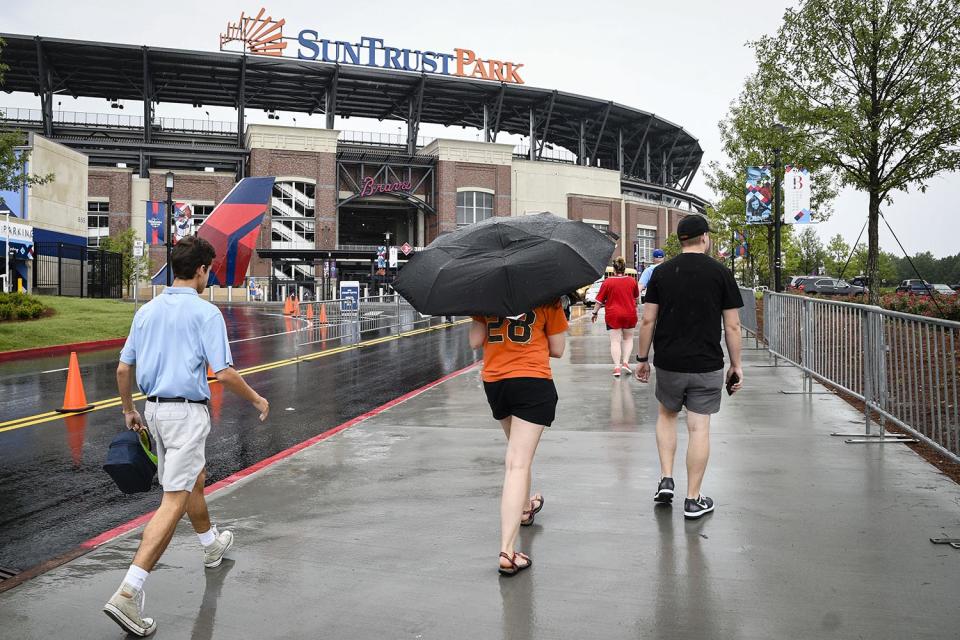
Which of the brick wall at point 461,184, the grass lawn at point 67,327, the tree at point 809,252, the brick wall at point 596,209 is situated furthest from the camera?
the tree at point 809,252

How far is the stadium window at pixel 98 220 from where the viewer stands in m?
65.6

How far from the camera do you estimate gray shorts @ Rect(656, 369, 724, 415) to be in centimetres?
554

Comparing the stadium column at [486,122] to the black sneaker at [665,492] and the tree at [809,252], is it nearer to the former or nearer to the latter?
the tree at [809,252]

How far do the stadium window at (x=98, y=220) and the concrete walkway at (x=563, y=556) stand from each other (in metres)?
65.4

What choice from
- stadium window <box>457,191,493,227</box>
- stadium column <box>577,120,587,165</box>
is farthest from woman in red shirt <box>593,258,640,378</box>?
stadium column <box>577,120,587,165</box>

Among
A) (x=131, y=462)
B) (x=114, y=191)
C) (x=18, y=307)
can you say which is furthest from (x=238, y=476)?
(x=114, y=191)

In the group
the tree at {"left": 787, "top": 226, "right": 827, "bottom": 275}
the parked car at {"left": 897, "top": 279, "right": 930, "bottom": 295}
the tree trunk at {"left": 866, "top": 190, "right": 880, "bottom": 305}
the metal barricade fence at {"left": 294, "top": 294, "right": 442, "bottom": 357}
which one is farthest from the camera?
the tree at {"left": 787, "top": 226, "right": 827, "bottom": 275}

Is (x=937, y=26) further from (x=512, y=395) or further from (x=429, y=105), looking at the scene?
(x=429, y=105)

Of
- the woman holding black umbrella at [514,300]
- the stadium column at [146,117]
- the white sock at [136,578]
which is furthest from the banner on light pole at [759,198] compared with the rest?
the stadium column at [146,117]

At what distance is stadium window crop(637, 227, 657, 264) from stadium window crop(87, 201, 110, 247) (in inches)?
2007

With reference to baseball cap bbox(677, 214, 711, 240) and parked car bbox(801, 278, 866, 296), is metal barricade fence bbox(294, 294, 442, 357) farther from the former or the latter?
parked car bbox(801, 278, 866, 296)

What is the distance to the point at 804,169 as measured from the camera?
18547 mm

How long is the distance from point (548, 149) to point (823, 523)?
79.5 m

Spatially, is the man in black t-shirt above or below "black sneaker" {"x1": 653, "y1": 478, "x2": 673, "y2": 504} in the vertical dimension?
above
